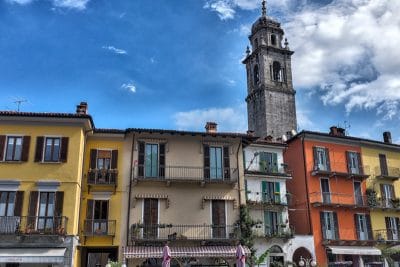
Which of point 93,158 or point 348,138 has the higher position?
point 348,138

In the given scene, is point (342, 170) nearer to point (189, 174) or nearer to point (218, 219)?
point (218, 219)

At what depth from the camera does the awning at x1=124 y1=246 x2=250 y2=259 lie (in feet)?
90.5

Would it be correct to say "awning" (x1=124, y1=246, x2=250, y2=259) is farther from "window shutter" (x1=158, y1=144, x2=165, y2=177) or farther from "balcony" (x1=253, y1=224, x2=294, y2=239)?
"window shutter" (x1=158, y1=144, x2=165, y2=177)

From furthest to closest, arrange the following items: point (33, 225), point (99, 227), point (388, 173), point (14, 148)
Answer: point (388, 173), point (99, 227), point (14, 148), point (33, 225)

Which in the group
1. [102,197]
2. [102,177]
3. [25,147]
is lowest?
[102,197]

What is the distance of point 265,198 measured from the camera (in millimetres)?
34125

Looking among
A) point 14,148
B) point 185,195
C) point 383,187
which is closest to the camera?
point 14,148

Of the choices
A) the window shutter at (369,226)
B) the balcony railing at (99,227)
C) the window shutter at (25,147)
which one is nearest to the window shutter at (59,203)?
the balcony railing at (99,227)

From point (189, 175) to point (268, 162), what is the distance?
725cm

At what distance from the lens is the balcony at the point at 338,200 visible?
3556 cm

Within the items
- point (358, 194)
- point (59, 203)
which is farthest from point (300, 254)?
point (59, 203)

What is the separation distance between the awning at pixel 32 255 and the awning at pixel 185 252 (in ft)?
12.8

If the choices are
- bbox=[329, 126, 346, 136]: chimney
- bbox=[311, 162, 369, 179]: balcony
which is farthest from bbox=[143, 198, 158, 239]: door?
bbox=[329, 126, 346, 136]: chimney

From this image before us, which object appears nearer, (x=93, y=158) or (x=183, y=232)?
(x=183, y=232)
